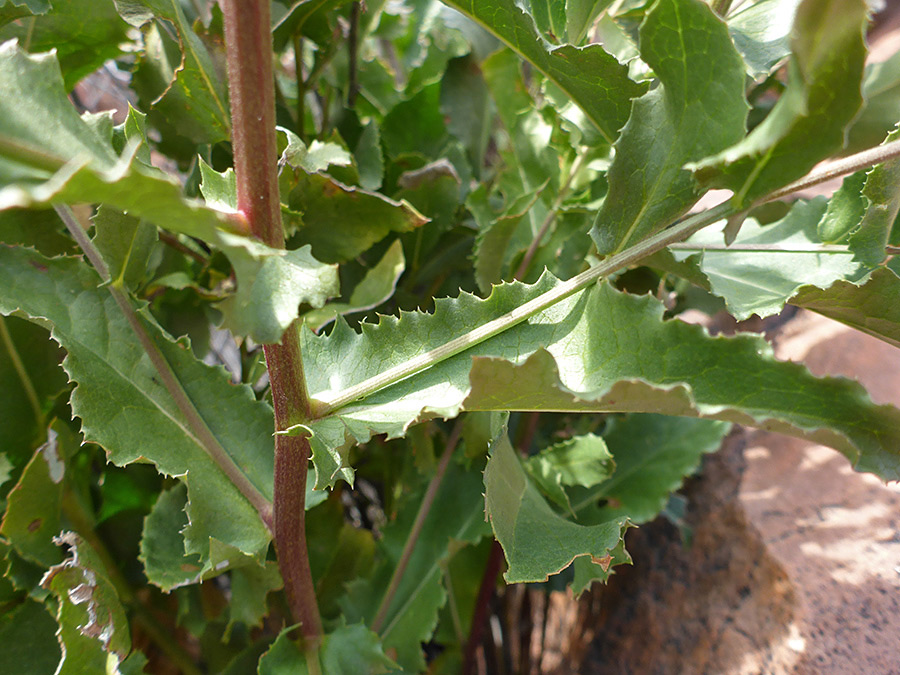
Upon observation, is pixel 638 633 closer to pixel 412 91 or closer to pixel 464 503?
pixel 464 503

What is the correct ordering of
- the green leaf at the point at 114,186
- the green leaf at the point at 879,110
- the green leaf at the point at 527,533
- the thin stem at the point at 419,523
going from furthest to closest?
the thin stem at the point at 419,523, the green leaf at the point at 879,110, the green leaf at the point at 527,533, the green leaf at the point at 114,186

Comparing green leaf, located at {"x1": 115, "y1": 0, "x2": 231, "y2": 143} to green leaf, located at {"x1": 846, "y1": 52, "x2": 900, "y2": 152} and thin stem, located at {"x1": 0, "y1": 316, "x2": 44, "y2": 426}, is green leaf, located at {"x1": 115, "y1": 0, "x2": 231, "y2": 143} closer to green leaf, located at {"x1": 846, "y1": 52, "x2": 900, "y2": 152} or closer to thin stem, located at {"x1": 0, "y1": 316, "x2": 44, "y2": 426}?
thin stem, located at {"x1": 0, "y1": 316, "x2": 44, "y2": 426}

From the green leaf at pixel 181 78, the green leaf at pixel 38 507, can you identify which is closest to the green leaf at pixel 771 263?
the green leaf at pixel 181 78

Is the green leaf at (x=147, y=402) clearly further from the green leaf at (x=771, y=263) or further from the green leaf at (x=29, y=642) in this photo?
the green leaf at (x=771, y=263)

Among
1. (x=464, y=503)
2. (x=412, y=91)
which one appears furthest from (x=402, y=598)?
(x=412, y=91)

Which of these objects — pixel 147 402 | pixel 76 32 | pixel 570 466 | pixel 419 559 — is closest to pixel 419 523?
pixel 419 559
